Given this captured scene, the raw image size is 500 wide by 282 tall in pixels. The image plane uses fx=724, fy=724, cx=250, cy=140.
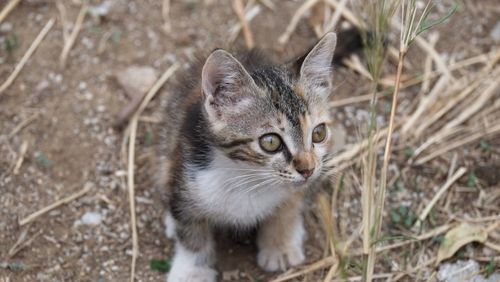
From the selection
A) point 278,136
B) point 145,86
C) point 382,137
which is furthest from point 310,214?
point 145,86

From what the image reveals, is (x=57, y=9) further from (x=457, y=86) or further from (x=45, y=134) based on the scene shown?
(x=457, y=86)

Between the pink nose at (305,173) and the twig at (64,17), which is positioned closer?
the pink nose at (305,173)

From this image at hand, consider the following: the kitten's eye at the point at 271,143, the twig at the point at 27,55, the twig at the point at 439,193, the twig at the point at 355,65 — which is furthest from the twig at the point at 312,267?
the twig at the point at 27,55

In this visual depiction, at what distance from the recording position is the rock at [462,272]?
11.9ft

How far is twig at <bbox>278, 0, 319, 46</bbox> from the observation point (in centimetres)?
484

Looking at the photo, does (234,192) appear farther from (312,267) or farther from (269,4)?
(269,4)

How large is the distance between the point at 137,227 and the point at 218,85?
3.84ft

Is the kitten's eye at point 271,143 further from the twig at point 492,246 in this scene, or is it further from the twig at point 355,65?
the twig at point 355,65

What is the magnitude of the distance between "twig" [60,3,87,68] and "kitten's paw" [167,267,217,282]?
171 centimetres

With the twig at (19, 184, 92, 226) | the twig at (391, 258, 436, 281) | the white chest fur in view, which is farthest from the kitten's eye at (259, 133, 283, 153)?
the twig at (19, 184, 92, 226)

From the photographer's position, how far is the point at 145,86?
14.9ft

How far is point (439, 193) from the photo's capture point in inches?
161

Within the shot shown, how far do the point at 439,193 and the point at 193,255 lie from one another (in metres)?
1.45

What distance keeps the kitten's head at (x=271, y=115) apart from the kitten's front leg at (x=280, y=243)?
1.67ft
